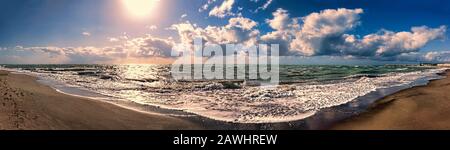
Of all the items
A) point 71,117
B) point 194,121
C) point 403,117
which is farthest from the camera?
point 403,117

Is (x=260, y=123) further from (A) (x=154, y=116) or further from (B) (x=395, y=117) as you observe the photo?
(B) (x=395, y=117)

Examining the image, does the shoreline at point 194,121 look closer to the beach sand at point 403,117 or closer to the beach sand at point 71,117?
the beach sand at point 71,117
